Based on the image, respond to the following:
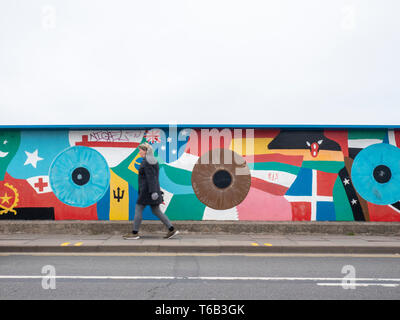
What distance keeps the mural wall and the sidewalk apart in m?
0.38

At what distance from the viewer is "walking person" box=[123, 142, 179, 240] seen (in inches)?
224

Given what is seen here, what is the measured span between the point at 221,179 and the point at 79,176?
10.7 ft

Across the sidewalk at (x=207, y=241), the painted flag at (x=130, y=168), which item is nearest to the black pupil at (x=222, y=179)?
the sidewalk at (x=207, y=241)

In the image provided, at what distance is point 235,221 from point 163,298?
145 inches

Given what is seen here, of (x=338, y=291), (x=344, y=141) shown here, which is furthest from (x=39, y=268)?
(x=344, y=141)

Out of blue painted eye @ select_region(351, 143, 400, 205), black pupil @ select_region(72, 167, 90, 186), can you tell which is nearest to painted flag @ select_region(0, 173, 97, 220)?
black pupil @ select_region(72, 167, 90, 186)

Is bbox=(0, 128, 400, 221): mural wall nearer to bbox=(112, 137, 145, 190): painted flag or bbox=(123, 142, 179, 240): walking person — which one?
bbox=(112, 137, 145, 190): painted flag

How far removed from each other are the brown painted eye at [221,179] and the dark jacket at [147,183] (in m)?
1.14

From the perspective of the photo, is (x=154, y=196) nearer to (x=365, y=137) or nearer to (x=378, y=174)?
(x=365, y=137)

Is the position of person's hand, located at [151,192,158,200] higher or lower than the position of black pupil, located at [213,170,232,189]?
lower

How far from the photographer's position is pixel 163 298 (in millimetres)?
3049
